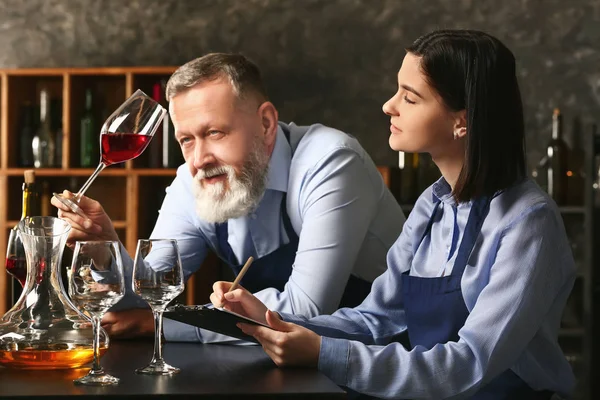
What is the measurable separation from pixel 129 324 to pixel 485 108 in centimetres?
88

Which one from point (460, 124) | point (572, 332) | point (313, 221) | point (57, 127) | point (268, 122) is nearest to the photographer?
point (460, 124)

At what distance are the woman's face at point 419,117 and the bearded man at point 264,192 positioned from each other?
0.54 meters

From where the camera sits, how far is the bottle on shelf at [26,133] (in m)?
4.76

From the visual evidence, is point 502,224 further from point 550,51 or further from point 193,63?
point 550,51

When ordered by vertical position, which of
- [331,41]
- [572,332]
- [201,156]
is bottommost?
[572,332]

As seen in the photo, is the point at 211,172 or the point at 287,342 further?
the point at 211,172

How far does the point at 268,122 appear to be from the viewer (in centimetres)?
267

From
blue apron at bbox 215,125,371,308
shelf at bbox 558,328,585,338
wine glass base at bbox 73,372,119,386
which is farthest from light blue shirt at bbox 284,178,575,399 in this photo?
shelf at bbox 558,328,585,338

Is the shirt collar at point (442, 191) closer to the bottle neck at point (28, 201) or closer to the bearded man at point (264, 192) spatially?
the bearded man at point (264, 192)

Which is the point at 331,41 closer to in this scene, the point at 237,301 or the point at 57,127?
the point at 57,127

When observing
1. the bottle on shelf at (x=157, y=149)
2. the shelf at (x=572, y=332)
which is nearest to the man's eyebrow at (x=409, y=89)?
the shelf at (x=572, y=332)

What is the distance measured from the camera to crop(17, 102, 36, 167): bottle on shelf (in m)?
4.76

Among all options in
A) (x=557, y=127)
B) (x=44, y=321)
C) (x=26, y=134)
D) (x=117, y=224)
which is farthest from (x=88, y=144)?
(x=44, y=321)

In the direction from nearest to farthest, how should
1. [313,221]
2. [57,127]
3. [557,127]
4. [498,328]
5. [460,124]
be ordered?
[498,328] → [460,124] → [313,221] → [557,127] → [57,127]
